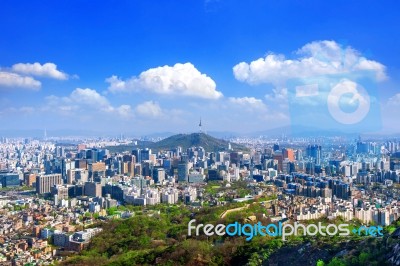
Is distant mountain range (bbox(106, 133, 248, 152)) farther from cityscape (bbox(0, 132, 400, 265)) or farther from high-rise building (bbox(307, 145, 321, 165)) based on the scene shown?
high-rise building (bbox(307, 145, 321, 165))

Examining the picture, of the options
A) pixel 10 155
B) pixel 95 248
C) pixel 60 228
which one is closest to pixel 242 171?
pixel 60 228

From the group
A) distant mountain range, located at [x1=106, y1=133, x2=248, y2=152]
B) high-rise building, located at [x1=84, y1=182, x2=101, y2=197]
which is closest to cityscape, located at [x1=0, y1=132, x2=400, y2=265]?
high-rise building, located at [x1=84, y1=182, x2=101, y2=197]

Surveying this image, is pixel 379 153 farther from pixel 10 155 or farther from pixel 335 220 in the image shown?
pixel 10 155

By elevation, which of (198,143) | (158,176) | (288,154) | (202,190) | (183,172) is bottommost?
(202,190)

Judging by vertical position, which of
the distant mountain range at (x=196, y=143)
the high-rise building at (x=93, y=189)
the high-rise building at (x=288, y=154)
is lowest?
the high-rise building at (x=93, y=189)

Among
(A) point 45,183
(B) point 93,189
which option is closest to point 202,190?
(B) point 93,189

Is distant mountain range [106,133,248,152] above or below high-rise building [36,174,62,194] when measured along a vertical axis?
above

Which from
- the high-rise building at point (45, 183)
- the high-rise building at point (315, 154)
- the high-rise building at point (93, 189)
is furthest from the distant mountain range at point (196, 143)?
the high-rise building at point (93, 189)

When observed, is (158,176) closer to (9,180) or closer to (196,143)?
(9,180)

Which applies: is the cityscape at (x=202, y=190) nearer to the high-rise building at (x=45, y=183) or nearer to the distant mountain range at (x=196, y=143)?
the high-rise building at (x=45, y=183)
